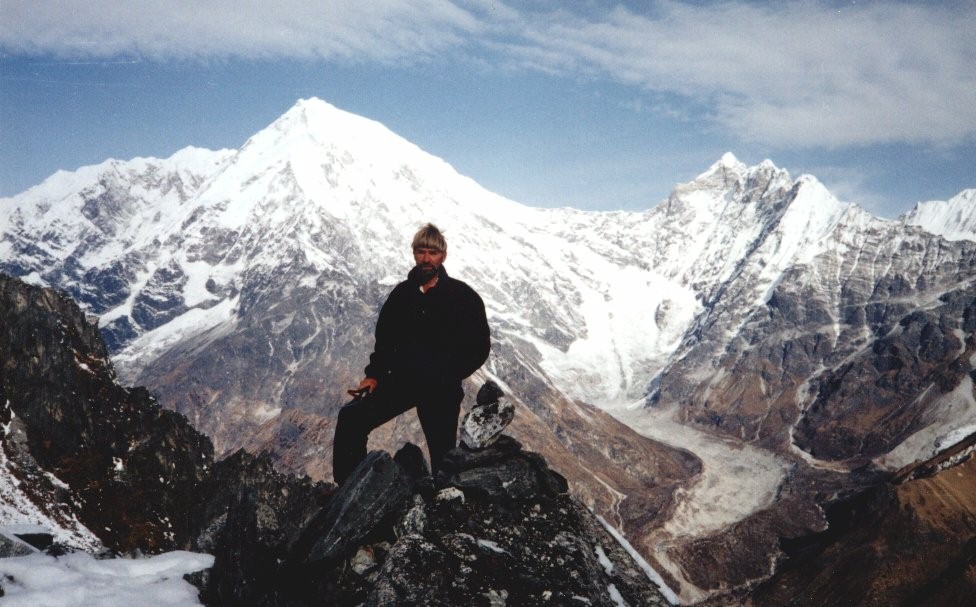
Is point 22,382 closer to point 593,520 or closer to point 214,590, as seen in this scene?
point 214,590

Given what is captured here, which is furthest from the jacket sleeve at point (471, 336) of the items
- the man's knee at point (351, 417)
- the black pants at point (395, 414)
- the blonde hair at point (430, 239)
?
the man's knee at point (351, 417)

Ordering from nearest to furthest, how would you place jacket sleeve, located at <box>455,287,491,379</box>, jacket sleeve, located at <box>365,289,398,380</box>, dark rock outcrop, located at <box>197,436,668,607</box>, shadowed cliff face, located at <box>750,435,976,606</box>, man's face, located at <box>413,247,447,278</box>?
1. dark rock outcrop, located at <box>197,436,668,607</box>
2. jacket sleeve, located at <box>455,287,491,379</box>
3. man's face, located at <box>413,247,447,278</box>
4. jacket sleeve, located at <box>365,289,398,380</box>
5. shadowed cliff face, located at <box>750,435,976,606</box>

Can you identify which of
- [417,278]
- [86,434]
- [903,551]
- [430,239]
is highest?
[430,239]

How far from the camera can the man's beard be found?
36.5 feet

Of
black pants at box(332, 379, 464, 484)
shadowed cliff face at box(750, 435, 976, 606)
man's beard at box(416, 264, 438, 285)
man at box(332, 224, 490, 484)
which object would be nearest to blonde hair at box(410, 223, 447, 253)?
man at box(332, 224, 490, 484)

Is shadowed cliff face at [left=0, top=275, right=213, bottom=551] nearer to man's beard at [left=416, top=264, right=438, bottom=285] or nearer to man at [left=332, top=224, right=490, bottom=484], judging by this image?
man at [left=332, top=224, right=490, bottom=484]

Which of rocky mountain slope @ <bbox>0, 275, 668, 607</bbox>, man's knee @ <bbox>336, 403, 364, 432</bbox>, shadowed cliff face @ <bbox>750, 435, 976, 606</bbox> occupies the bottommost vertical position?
shadowed cliff face @ <bbox>750, 435, 976, 606</bbox>

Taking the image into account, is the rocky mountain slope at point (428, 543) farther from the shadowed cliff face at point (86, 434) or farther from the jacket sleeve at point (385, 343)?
the shadowed cliff face at point (86, 434)

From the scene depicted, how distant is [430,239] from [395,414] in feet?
9.80

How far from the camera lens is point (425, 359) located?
1080cm

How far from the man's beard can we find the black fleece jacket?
7 cm

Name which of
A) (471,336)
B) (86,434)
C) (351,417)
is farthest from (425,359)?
(86,434)

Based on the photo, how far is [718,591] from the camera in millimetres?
159000

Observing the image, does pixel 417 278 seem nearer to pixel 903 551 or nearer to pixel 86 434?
pixel 86 434
